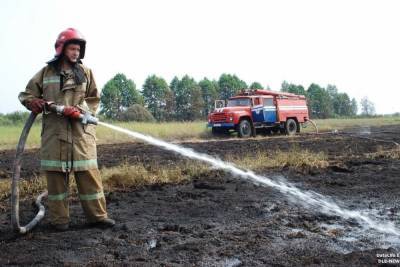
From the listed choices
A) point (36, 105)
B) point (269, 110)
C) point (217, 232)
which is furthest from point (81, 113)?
point (269, 110)

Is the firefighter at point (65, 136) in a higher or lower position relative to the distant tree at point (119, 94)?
lower

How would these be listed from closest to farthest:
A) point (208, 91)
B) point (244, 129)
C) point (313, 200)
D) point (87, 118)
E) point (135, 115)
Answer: point (87, 118) → point (313, 200) → point (244, 129) → point (135, 115) → point (208, 91)

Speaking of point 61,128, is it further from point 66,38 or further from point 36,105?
point 66,38

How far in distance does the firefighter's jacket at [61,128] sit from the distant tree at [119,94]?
39813 millimetres

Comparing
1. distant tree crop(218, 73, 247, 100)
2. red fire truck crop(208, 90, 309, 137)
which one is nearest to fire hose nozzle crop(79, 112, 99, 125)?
red fire truck crop(208, 90, 309, 137)

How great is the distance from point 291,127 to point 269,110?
2307 millimetres

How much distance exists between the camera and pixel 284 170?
7070 millimetres

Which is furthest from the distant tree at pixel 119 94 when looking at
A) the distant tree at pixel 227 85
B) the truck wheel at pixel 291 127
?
the truck wheel at pixel 291 127

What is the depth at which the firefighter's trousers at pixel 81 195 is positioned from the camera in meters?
3.92

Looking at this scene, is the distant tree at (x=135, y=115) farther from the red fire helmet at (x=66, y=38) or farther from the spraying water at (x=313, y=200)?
the red fire helmet at (x=66, y=38)

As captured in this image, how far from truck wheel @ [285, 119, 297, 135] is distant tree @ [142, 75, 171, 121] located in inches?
1266

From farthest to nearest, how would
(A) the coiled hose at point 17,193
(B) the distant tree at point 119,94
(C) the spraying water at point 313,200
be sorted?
(B) the distant tree at point 119,94 → (C) the spraying water at point 313,200 → (A) the coiled hose at point 17,193

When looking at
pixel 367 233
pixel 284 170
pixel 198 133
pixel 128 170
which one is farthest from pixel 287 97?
pixel 367 233

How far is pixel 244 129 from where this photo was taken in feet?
58.6
